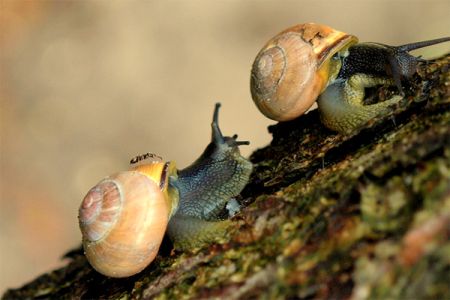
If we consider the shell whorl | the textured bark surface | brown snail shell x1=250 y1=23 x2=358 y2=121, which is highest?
brown snail shell x1=250 y1=23 x2=358 y2=121

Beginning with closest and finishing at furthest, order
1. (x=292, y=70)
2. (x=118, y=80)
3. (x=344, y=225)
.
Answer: (x=344, y=225)
(x=292, y=70)
(x=118, y=80)

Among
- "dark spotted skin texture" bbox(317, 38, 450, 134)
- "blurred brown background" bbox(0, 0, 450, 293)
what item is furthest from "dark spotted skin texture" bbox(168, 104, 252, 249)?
"blurred brown background" bbox(0, 0, 450, 293)

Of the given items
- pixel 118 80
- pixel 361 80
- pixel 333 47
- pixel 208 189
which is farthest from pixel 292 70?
pixel 118 80

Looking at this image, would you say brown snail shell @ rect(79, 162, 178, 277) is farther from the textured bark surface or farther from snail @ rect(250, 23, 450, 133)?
snail @ rect(250, 23, 450, 133)

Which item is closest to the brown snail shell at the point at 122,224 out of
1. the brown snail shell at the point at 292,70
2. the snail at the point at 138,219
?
the snail at the point at 138,219

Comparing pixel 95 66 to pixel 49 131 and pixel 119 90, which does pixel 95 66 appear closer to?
pixel 119 90

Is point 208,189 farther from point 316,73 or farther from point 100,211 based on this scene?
point 316,73

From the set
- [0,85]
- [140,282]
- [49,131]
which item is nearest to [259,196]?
[140,282]
